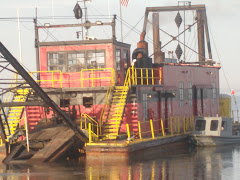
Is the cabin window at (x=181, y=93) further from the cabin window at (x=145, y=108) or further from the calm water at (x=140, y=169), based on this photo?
the calm water at (x=140, y=169)

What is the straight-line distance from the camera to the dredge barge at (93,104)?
94.3 feet

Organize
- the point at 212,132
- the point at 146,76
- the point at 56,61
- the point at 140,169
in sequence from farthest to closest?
the point at 212,132 → the point at 146,76 → the point at 56,61 → the point at 140,169

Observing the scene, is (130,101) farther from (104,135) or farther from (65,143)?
(65,143)

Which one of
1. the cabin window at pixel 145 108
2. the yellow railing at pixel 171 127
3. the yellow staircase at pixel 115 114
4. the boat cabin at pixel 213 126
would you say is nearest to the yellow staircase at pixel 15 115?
the yellow staircase at pixel 115 114

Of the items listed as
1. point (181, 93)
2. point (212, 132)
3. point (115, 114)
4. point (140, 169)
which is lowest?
point (140, 169)

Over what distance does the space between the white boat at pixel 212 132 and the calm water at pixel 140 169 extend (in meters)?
4.51

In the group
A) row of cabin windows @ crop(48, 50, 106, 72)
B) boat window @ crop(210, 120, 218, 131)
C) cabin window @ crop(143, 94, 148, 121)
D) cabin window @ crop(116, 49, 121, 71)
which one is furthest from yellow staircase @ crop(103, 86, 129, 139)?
boat window @ crop(210, 120, 218, 131)

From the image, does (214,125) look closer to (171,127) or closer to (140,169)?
(171,127)

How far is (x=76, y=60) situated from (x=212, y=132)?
10.3 meters

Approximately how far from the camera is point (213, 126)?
3638cm

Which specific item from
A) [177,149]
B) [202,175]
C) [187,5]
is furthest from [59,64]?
[187,5]

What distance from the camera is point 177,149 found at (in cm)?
3400

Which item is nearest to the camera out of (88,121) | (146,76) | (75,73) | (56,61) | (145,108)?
(88,121)

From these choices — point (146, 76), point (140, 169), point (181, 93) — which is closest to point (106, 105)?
point (146, 76)
